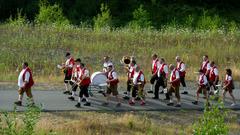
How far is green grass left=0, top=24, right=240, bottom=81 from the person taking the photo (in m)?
28.5

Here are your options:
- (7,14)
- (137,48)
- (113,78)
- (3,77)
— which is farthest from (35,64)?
(7,14)

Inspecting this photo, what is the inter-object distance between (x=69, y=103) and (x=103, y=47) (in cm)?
1262

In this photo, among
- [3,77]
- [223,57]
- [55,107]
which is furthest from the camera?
[223,57]

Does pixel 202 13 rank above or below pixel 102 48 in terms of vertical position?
above

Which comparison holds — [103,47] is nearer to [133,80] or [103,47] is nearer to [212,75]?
[212,75]

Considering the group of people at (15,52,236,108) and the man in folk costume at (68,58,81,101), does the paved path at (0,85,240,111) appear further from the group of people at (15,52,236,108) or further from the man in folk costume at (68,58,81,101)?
the man in folk costume at (68,58,81,101)

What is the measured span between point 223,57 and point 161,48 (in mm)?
3867

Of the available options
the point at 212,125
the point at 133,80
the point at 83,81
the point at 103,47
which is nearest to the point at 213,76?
the point at 133,80

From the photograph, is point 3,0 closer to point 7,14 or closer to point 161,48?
point 7,14

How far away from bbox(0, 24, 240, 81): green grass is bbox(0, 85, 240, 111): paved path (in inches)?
130

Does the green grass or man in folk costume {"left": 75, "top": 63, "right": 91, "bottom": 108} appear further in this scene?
the green grass

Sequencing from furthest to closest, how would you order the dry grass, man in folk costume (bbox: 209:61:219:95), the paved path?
man in folk costume (bbox: 209:61:219:95), the paved path, the dry grass

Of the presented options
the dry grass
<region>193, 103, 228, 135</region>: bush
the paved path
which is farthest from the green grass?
<region>193, 103, 228, 135</region>: bush

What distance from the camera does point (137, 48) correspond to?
1304 inches
